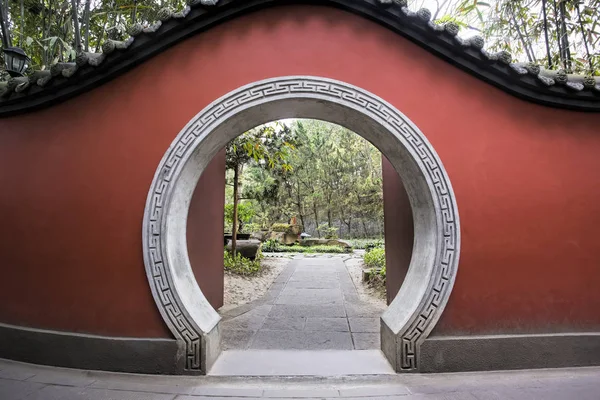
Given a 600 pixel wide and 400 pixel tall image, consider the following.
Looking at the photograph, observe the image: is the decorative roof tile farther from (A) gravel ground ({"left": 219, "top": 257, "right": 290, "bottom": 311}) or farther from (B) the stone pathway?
(A) gravel ground ({"left": 219, "top": 257, "right": 290, "bottom": 311})

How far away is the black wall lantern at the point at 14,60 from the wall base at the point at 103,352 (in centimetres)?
278

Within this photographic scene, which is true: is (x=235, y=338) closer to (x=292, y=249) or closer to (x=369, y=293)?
(x=369, y=293)

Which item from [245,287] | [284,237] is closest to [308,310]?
[245,287]

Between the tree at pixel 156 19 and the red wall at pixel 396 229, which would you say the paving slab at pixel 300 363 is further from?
the tree at pixel 156 19

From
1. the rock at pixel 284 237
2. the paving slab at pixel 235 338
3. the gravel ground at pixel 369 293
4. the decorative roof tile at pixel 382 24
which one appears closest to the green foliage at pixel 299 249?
the rock at pixel 284 237

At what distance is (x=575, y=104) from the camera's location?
271cm

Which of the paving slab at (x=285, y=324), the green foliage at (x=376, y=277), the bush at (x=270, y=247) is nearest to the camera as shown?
the paving slab at (x=285, y=324)

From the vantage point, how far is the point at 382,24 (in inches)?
109

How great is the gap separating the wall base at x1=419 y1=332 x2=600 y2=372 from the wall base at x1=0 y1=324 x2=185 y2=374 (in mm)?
2195

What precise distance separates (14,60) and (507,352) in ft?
18.9

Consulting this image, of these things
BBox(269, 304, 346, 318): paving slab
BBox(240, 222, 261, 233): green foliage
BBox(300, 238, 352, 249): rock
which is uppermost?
BBox(240, 222, 261, 233): green foliage

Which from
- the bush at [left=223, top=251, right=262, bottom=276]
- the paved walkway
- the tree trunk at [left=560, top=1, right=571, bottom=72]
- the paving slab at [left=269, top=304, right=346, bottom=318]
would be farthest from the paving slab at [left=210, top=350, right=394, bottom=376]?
the bush at [left=223, top=251, right=262, bottom=276]

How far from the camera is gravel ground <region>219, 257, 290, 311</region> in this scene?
17.3ft

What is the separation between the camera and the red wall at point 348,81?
261 cm
